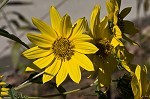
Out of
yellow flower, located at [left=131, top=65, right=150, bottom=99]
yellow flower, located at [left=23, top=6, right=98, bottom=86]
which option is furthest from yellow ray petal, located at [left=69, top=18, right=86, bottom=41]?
yellow flower, located at [left=131, top=65, right=150, bottom=99]

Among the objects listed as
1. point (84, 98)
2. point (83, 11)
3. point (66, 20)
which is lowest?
point (84, 98)

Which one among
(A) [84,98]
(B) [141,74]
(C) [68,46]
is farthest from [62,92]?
(A) [84,98]

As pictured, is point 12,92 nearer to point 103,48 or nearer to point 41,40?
point 41,40

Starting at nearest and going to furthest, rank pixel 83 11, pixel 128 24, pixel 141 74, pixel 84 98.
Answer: pixel 141 74
pixel 128 24
pixel 84 98
pixel 83 11

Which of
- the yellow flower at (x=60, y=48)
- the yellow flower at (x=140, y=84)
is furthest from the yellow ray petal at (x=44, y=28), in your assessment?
the yellow flower at (x=140, y=84)

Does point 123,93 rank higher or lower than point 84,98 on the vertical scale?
higher

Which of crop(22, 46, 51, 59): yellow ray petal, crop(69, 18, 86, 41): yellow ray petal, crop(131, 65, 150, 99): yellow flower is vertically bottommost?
crop(131, 65, 150, 99): yellow flower

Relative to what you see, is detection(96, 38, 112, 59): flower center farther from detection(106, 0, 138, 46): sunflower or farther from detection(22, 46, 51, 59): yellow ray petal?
detection(22, 46, 51, 59): yellow ray petal

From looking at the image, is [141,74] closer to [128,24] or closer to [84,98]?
[128,24]

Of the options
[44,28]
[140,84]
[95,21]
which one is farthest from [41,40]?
[140,84]
